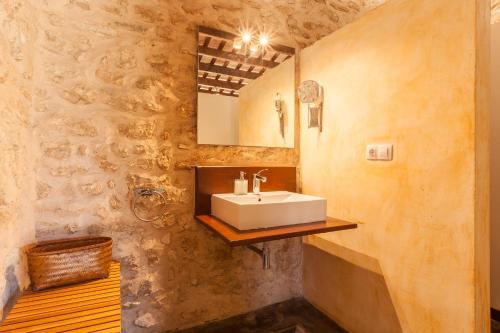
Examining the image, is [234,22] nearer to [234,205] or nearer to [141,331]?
[234,205]

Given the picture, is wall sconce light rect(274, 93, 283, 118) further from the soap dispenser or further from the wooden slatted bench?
the wooden slatted bench

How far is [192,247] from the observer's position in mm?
1829

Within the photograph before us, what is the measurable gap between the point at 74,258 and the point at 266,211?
0.95 meters

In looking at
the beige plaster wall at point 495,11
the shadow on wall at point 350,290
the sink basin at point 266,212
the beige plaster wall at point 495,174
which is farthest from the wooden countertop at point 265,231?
the beige plaster wall at point 495,11

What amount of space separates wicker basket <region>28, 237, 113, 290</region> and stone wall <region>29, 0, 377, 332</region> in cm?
14

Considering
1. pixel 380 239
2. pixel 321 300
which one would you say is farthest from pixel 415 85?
pixel 321 300

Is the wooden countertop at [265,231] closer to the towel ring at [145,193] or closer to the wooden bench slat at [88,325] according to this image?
the towel ring at [145,193]

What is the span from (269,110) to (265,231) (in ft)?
3.37

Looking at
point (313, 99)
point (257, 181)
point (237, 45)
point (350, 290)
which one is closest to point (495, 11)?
point (313, 99)

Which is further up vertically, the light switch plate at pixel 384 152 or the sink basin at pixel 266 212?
the light switch plate at pixel 384 152

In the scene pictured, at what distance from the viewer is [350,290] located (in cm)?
183

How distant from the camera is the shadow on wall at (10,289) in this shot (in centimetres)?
109

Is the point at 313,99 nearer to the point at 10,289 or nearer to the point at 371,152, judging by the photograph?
the point at 371,152

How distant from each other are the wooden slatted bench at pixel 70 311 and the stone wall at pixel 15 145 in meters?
0.10
